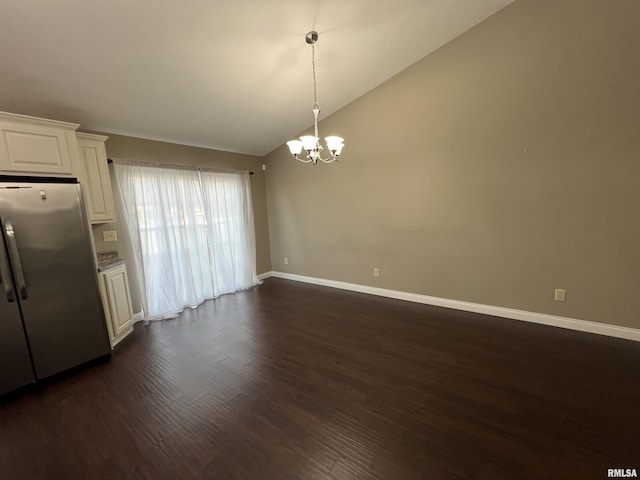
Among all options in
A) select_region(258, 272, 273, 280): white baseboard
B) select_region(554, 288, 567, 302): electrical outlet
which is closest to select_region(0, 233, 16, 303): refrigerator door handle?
select_region(258, 272, 273, 280): white baseboard

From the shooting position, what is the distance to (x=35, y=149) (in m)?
2.22

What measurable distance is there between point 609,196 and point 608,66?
1.24 meters

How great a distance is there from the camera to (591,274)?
261cm

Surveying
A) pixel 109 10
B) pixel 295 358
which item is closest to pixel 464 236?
pixel 295 358

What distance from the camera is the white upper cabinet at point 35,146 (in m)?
2.07

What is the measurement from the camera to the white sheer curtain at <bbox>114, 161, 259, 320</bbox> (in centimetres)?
345

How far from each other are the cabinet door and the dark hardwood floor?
1983 mm

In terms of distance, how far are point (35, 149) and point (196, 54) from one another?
5.57 ft

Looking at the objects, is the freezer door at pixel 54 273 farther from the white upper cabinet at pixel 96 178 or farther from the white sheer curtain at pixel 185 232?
the white sheer curtain at pixel 185 232

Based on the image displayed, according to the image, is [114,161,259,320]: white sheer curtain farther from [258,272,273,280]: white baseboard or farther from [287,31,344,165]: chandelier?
[287,31,344,165]: chandelier

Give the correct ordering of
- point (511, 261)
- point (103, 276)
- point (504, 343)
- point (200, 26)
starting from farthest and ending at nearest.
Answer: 1. point (511, 261)
2. point (103, 276)
3. point (504, 343)
4. point (200, 26)

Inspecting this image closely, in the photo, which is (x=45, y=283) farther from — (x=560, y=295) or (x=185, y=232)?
(x=560, y=295)

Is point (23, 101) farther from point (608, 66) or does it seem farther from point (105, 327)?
point (608, 66)

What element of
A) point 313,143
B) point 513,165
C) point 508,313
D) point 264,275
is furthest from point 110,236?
point 508,313
